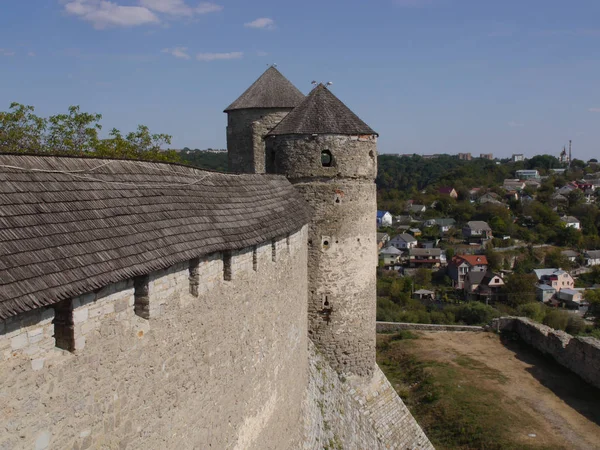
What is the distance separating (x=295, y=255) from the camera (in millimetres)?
10914

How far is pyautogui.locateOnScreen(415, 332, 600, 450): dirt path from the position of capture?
59.8 feet

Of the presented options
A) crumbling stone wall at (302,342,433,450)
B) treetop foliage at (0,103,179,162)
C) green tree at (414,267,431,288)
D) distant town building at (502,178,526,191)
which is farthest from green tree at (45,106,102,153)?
distant town building at (502,178,526,191)

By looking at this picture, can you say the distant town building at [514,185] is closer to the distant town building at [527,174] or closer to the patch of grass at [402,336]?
the distant town building at [527,174]

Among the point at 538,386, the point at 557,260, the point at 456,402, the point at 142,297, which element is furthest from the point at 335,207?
the point at 557,260

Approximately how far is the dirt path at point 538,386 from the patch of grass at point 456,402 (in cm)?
54

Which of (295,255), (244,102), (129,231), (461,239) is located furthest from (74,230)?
(461,239)

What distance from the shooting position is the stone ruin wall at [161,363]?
4.09 metres

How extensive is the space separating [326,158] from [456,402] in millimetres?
12126

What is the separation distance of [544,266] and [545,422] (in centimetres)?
4864

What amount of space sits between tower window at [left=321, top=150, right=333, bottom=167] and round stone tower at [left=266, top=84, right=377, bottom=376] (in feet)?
0.08

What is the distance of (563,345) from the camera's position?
83.9 ft

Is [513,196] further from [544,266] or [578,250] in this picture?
[544,266]

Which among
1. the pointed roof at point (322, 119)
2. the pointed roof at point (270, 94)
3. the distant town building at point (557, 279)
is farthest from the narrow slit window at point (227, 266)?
the distant town building at point (557, 279)

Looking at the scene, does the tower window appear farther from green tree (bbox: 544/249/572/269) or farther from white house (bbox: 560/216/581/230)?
white house (bbox: 560/216/581/230)
